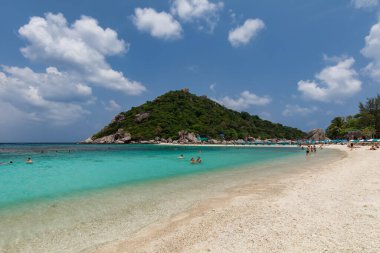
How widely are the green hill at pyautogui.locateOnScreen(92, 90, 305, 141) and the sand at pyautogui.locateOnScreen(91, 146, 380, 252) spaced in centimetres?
11917

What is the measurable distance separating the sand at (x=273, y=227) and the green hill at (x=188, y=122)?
11917cm

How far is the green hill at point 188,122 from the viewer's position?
440ft

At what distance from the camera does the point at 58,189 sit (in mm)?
14914

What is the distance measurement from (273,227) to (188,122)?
135 m

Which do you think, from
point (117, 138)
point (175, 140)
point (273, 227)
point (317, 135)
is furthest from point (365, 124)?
point (117, 138)

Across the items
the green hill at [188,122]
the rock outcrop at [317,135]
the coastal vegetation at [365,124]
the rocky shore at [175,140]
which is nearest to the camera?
the coastal vegetation at [365,124]

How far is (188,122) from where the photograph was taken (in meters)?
142

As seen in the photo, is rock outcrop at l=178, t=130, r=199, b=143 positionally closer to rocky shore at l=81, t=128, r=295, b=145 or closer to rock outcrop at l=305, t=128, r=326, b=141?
rocky shore at l=81, t=128, r=295, b=145

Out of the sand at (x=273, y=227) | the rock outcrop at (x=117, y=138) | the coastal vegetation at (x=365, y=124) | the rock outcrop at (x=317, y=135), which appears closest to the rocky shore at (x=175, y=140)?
the rock outcrop at (x=117, y=138)

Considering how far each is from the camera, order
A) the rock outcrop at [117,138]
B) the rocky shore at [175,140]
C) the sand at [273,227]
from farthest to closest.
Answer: the rock outcrop at [117,138], the rocky shore at [175,140], the sand at [273,227]

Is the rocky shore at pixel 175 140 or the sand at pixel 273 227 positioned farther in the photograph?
the rocky shore at pixel 175 140

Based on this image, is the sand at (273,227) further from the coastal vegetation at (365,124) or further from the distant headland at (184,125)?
the distant headland at (184,125)

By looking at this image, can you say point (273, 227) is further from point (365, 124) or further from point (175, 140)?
point (175, 140)

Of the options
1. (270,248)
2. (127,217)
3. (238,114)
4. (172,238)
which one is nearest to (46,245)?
(127,217)
